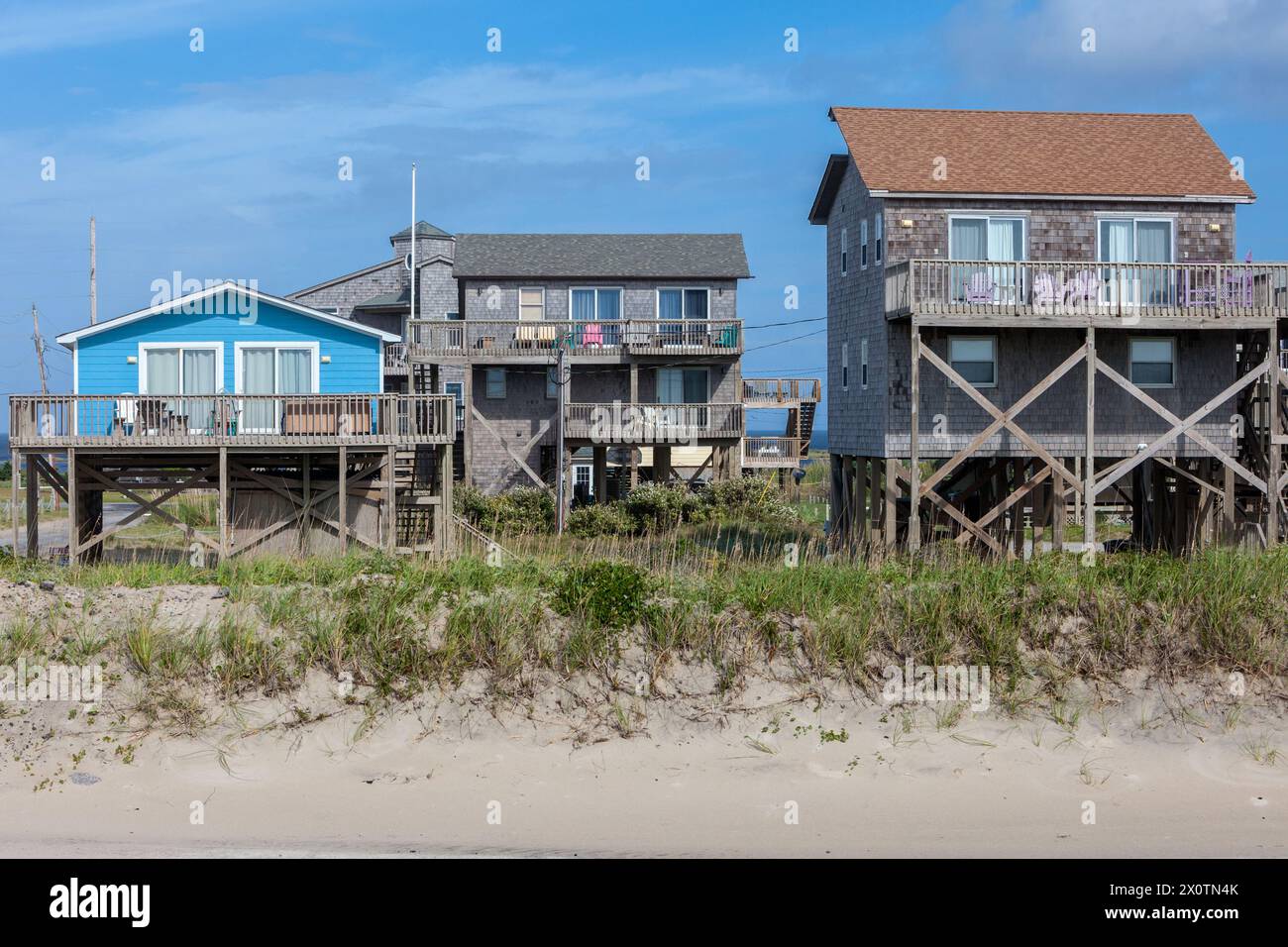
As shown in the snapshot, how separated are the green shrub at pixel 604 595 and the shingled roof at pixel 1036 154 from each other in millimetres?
13499

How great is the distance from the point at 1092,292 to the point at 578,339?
21.5m

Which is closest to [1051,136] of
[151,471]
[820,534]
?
[820,534]

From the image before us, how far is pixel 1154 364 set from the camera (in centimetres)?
2595

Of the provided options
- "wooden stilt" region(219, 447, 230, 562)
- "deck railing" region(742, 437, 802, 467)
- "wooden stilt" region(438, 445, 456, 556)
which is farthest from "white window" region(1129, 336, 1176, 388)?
"deck railing" region(742, 437, 802, 467)

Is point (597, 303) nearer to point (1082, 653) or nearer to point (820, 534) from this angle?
point (820, 534)

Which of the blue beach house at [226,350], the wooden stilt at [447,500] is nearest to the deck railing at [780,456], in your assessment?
the wooden stilt at [447,500]

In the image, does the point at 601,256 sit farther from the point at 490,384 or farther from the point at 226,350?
the point at 226,350

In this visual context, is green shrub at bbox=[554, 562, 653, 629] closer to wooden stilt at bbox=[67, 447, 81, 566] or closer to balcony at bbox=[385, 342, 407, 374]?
wooden stilt at bbox=[67, 447, 81, 566]

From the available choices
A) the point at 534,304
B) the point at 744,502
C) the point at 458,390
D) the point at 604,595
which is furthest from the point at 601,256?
the point at 604,595

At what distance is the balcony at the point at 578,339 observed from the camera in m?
42.1

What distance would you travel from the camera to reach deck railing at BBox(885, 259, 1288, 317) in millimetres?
24438

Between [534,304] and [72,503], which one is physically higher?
[534,304]

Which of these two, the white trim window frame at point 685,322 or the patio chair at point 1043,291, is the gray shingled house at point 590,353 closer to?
the white trim window frame at point 685,322

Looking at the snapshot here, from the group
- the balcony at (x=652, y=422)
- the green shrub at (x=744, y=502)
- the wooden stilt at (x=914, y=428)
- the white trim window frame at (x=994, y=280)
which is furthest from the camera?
the balcony at (x=652, y=422)
